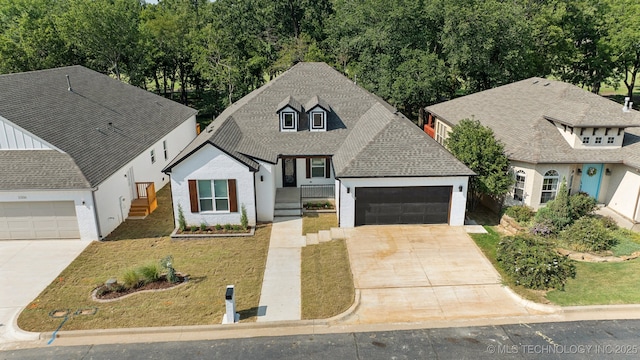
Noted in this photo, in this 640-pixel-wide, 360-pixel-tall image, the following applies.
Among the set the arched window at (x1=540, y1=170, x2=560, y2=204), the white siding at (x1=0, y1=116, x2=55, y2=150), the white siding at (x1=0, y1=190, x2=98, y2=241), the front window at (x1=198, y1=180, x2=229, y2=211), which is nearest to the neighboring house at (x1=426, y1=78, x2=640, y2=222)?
the arched window at (x1=540, y1=170, x2=560, y2=204)

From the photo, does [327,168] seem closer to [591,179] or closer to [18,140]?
[591,179]

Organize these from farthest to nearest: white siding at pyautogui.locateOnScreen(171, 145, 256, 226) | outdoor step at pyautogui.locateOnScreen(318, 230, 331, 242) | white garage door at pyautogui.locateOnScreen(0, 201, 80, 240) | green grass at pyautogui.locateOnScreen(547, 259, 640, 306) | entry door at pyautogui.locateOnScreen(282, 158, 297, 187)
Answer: entry door at pyautogui.locateOnScreen(282, 158, 297, 187), white siding at pyautogui.locateOnScreen(171, 145, 256, 226), outdoor step at pyautogui.locateOnScreen(318, 230, 331, 242), white garage door at pyautogui.locateOnScreen(0, 201, 80, 240), green grass at pyautogui.locateOnScreen(547, 259, 640, 306)

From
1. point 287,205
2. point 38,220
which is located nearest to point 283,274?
point 287,205

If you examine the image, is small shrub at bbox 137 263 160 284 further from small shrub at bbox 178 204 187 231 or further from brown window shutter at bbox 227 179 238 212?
brown window shutter at bbox 227 179 238 212

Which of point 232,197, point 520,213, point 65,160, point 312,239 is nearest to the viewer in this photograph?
point 65,160

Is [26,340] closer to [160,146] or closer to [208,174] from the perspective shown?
[208,174]

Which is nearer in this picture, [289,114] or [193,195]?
[193,195]
